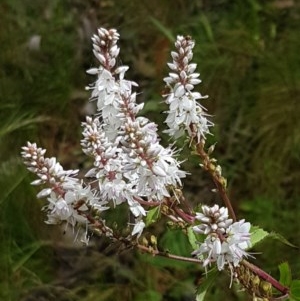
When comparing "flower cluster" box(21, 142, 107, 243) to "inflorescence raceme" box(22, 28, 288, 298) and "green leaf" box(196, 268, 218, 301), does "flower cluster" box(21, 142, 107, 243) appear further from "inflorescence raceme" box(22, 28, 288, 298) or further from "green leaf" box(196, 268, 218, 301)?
"green leaf" box(196, 268, 218, 301)

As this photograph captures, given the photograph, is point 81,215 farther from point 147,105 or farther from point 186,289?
point 147,105

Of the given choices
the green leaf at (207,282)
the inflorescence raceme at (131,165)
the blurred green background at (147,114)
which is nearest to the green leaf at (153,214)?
the inflorescence raceme at (131,165)

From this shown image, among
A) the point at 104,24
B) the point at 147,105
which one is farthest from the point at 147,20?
the point at 147,105

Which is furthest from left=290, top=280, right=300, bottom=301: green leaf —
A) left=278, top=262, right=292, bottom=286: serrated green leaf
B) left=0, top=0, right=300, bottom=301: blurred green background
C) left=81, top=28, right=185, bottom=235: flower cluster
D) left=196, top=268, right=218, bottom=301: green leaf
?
left=0, top=0, right=300, bottom=301: blurred green background

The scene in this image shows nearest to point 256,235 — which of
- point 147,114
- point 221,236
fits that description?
point 221,236

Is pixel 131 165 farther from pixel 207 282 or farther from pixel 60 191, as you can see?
pixel 207 282

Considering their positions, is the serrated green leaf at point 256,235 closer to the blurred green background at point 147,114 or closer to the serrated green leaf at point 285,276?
the serrated green leaf at point 285,276
